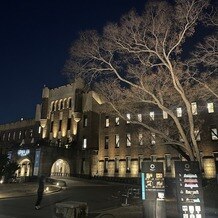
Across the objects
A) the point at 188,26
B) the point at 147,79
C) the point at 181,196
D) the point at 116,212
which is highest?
the point at 188,26

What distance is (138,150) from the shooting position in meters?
37.4

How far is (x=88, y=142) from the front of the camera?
4231 centimetres

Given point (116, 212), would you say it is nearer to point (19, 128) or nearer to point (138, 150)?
point (138, 150)

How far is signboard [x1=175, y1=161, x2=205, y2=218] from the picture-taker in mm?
8688

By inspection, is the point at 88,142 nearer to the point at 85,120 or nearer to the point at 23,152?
the point at 85,120

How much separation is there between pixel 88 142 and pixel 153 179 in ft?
108

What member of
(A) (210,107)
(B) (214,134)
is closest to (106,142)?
(B) (214,134)

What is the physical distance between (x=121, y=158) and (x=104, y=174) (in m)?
3.82

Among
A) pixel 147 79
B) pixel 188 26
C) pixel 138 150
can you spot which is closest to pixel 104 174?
pixel 138 150

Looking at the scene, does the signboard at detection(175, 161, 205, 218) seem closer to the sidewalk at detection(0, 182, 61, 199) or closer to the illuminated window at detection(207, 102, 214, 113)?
the sidewalk at detection(0, 182, 61, 199)

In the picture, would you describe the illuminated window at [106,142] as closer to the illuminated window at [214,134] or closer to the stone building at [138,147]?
the stone building at [138,147]

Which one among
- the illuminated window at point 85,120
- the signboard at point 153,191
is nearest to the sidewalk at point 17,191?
the signboard at point 153,191

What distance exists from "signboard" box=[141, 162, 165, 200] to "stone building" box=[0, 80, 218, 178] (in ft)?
75.5

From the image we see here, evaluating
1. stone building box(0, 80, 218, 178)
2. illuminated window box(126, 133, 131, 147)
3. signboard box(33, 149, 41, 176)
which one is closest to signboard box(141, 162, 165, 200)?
stone building box(0, 80, 218, 178)
